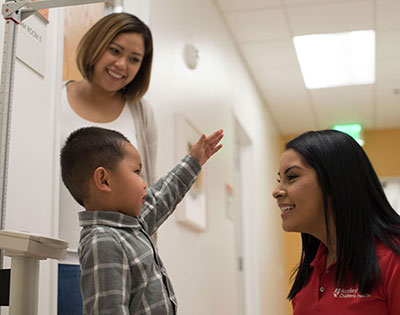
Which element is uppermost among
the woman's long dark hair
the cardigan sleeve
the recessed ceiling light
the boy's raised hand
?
the recessed ceiling light

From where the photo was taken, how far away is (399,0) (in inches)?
177

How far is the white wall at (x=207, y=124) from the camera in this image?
3254 mm

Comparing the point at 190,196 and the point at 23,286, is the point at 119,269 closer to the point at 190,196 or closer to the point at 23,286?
the point at 23,286

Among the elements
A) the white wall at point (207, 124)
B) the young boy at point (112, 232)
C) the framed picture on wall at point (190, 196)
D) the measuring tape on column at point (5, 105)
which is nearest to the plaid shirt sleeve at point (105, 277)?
the young boy at point (112, 232)

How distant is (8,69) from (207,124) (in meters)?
2.68

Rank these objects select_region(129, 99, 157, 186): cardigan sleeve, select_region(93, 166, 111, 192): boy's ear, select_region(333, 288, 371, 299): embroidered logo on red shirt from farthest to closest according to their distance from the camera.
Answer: select_region(129, 99, 157, 186): cardigan sleeve < select_region(333, 288, 371, 299): embroidered logo on red shirt < select_region(93, 166, 111, 192): boy's ear

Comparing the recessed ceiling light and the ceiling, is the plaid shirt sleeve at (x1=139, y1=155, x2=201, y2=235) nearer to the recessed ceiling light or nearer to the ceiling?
the ceiling

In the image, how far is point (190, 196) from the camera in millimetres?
3461

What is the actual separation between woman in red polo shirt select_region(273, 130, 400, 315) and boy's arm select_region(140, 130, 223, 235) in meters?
0.24

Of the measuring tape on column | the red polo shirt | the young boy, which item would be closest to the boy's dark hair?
the young boy

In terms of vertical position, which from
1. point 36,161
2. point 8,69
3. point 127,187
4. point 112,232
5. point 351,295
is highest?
point 8,69

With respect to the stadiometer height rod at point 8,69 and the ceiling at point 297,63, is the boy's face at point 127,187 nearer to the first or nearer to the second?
the stadiometer height rod at point 8,69

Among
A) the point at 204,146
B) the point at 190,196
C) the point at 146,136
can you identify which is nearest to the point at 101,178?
the point at 204,146

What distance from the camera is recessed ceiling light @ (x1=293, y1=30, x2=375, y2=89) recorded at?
5137 mm
